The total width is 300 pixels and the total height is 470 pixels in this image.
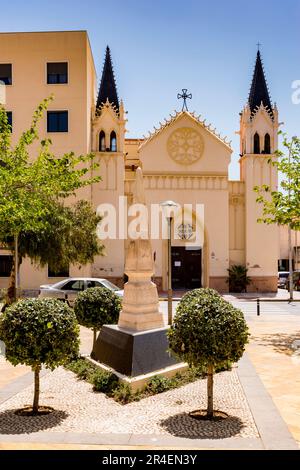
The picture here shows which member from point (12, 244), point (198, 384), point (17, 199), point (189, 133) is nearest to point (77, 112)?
point (189, 133)

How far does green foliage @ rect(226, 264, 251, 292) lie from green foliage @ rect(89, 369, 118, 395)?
23657 mm

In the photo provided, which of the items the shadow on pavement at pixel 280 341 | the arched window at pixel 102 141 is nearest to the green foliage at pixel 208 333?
the shadow on pavement at pixel 280 341

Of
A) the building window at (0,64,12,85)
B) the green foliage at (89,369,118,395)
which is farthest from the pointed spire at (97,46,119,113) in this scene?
the green foliage at (89,369,118,395)

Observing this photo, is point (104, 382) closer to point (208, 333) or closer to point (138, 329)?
point (138, 329)

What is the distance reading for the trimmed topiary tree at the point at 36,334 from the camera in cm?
746

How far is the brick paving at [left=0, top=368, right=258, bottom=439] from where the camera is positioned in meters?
6.97

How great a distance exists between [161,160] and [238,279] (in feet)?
29.7

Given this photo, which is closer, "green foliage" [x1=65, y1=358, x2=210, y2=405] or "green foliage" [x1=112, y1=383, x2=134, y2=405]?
"green foliage" [x1=112, y1=383, x2=134, y2=405]

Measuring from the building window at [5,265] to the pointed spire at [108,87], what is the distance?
38.1 ft

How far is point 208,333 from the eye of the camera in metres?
7.36

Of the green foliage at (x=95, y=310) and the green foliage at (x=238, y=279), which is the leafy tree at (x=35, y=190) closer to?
the green foliage at (x=95, y=310)

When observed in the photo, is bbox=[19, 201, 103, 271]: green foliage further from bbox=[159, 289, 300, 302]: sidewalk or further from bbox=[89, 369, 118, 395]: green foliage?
bbox=[89, 369, 118, 395]: green foliage

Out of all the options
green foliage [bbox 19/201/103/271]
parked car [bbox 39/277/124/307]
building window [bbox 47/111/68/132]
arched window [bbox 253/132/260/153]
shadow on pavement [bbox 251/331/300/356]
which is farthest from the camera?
arched window [bbox 253/132/260/153]

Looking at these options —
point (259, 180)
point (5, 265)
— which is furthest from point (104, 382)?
point (259, 180)
